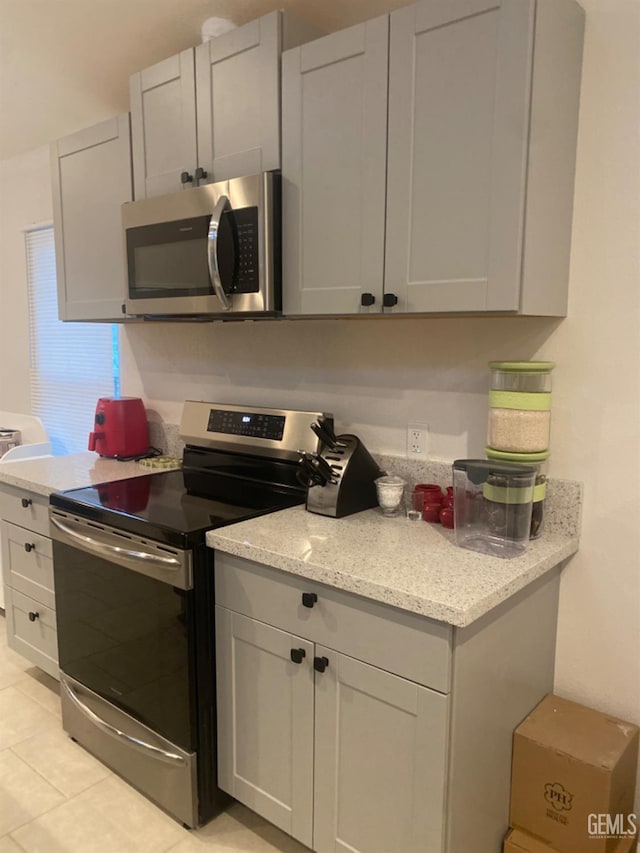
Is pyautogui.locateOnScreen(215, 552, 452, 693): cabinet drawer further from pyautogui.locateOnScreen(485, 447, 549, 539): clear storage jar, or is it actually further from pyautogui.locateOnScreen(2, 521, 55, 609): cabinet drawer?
pyautogui.locateOnScreen(2, 521, 55, 609): cabinet drawer

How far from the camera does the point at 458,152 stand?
1549 millimetres

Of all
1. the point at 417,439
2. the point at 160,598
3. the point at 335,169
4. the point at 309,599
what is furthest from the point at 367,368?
the point at 160,598

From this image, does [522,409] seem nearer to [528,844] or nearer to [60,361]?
[528,844]

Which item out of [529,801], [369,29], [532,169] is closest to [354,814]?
[529,801]

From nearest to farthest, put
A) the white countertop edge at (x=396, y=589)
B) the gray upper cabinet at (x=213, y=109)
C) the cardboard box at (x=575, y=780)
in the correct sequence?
the white countertop edge at (x=396, y=589)
the cardboard box at (x=575, y=780)
the gray upper cabinet at (x=213, y=109)

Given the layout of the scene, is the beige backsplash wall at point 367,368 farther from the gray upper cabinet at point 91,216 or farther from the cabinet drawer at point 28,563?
the cabinet drawer at point 28,563

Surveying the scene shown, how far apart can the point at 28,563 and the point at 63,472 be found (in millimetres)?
406

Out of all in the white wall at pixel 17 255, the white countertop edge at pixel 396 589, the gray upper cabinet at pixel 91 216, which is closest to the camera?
the white countertop edge at pixel 396 589

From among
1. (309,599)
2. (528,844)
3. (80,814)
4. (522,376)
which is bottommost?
(80,814)

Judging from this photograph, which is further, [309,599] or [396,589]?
[309,599]

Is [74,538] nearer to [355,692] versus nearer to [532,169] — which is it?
[355,692]

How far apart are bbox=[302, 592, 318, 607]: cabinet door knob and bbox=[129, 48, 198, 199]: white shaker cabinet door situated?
1403 millimetres

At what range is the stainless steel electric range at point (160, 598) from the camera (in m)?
1.81

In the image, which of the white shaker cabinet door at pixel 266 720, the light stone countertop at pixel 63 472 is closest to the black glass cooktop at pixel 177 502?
the light stone countertop at pixel 63 472
